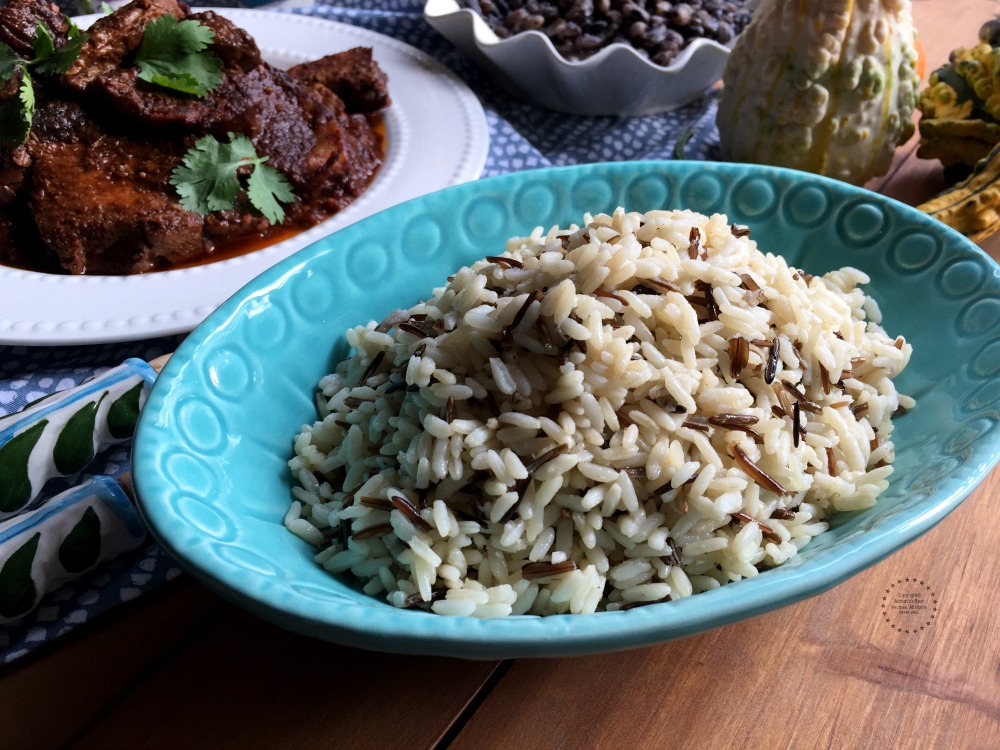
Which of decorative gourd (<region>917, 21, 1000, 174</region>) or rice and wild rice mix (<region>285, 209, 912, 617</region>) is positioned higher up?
decorative gourd (<region>917, 21, 1000, 174</region>)

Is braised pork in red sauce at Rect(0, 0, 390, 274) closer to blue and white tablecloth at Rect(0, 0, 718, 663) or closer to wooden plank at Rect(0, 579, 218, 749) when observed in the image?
blue and white tablecloth at Rect(0, 0, 718, 663)

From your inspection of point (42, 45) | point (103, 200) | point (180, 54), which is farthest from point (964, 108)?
point (42, 45)

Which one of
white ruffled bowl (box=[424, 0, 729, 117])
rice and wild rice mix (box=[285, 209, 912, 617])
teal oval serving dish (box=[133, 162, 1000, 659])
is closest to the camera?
teal oval serving dish (box=[133, 162, 1000, 659])

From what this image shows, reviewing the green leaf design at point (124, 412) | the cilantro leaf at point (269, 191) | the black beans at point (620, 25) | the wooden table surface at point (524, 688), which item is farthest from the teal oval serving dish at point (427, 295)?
the black beans at point (620, 25)

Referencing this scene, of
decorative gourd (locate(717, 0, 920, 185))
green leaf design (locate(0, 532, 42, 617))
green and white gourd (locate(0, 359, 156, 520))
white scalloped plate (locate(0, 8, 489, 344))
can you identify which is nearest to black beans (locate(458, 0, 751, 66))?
white scalloped plate (locate(0, 8, 489, 344))

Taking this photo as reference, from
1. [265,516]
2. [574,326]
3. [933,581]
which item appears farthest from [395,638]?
[933,581]

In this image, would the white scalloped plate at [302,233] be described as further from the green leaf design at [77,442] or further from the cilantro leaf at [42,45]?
the cilantro leaf at [42,45]
